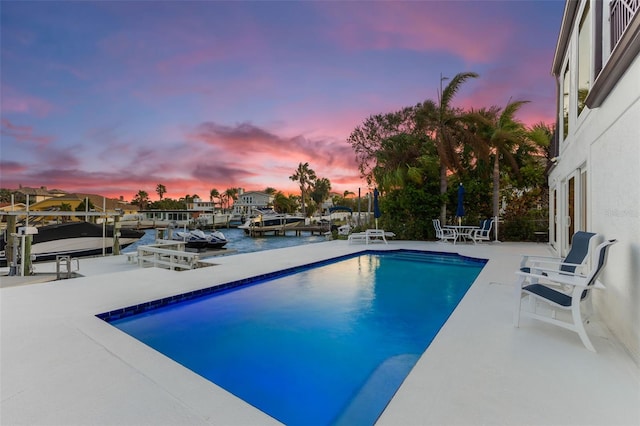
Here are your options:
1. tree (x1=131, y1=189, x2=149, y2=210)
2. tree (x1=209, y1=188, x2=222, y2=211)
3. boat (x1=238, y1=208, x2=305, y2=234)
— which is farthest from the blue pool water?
tree (x1=209, y1=188, x2=222, y2=211)

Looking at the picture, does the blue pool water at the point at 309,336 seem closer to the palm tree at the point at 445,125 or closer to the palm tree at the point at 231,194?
the palm tree at the point at 445,125

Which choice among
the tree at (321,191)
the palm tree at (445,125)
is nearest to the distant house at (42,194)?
the palm tree at (445,125)

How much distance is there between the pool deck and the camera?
2.05 m

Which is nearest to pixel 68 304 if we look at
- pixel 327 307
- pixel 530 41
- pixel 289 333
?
pixel 289 333

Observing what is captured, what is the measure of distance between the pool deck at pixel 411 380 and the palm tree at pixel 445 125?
10.0m

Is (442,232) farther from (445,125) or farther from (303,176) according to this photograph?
(303,176)

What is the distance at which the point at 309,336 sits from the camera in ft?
13.7

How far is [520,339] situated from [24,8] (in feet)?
44.2

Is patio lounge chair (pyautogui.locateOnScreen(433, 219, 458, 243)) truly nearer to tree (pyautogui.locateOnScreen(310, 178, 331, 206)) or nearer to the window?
the window

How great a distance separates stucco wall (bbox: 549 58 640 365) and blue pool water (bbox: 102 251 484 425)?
1.94m

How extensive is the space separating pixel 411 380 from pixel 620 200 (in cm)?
288

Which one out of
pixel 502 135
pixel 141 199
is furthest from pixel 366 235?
pixel 141 199

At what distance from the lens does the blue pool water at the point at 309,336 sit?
9.42ft

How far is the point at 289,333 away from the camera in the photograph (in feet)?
14.0
